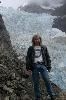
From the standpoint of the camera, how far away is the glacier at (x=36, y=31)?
31.1 meters

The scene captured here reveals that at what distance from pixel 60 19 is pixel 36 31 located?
7395 mm

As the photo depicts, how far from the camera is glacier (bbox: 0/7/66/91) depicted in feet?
102

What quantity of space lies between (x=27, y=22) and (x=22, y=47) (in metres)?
9.60

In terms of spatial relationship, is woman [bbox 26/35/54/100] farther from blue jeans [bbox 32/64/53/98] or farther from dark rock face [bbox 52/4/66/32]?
dark rock face [bbox 52/4/66/32]

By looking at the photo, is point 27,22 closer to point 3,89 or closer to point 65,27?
point 65,27

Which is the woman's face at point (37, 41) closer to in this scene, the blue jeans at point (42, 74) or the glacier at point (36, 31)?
the blue jeans at point (42, 74)

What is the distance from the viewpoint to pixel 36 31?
4088cm

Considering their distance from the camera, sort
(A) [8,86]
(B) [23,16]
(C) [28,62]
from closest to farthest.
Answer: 1. (C) [28,62]
2. (A) [8,86]
3. (B) [23,16]

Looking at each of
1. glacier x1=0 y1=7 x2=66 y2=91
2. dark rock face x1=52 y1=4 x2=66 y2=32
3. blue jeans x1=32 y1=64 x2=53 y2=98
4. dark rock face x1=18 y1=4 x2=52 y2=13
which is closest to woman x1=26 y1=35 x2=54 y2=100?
blue jeans x1=32 y1=64 x2=53 y2=98

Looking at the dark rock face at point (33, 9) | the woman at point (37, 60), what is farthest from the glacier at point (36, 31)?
the woman at point (37, 60)

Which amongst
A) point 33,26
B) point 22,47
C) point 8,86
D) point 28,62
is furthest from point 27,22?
point 28,62

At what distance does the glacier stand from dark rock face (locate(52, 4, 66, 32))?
79 centimetres

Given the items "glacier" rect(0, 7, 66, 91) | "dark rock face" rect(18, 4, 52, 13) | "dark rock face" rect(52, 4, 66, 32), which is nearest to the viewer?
"glacier" rect(0, 7, 66, 91)

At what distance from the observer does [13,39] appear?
35531 mm
